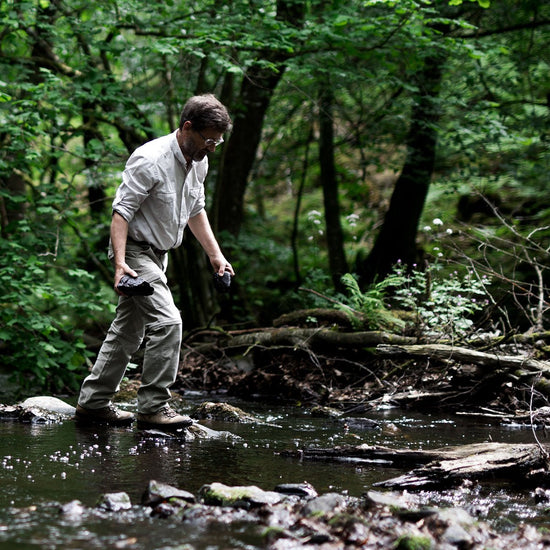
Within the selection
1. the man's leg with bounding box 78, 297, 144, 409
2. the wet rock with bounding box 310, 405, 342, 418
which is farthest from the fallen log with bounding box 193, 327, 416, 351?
the man's leg with bounding box 78, 297, 144, 409

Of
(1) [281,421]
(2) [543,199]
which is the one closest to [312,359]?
(1) [281,421]

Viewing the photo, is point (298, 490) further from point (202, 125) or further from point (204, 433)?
point (202, 125)

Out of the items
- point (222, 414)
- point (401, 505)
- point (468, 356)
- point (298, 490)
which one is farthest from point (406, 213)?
point (401, 505)

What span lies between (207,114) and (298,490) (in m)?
2.36

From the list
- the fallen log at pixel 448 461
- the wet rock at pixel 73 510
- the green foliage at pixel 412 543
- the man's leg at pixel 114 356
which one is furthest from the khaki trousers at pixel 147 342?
the green foliage at pixel 412 543

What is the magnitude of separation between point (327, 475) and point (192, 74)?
672 centimetres

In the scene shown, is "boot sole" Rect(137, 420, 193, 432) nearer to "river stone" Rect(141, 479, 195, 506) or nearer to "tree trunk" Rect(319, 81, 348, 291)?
"river stone" Rect(141, 479, 195, 506)

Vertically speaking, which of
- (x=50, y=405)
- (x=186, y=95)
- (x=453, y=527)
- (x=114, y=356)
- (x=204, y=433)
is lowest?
(x=50, y=405)

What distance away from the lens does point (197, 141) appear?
441cm

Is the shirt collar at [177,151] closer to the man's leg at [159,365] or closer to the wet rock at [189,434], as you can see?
the man's leg at [159,365]

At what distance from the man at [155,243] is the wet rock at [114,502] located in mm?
1671

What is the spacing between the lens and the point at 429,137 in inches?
379

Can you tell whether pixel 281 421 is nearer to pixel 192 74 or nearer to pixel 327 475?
pixel 327 475

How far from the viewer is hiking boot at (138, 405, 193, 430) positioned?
4.53 meters
